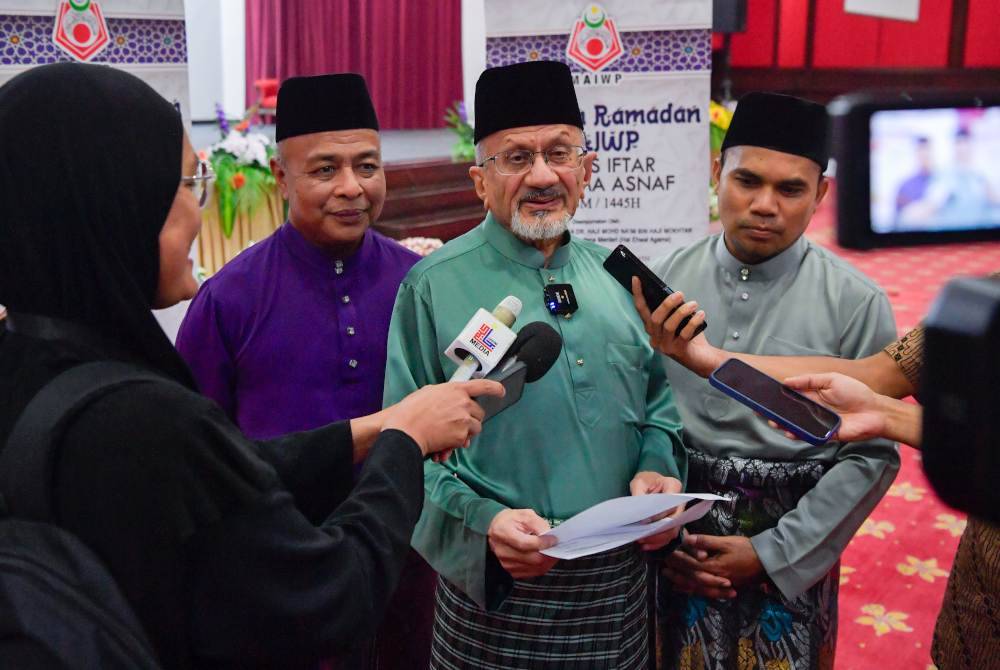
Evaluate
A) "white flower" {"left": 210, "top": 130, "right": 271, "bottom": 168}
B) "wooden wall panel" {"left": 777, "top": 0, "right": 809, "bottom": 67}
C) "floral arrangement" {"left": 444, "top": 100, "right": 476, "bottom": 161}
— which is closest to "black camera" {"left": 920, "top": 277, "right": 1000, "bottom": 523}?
"white flower" {"left": 210, "top": 130, "right": 271, "bottom": 168}

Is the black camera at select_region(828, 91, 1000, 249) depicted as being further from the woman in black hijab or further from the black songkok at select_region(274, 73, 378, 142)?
the black songkok at select_region(274, 73, 378, 142)

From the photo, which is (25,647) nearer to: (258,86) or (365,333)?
(365,333)

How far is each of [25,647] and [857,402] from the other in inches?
53.3

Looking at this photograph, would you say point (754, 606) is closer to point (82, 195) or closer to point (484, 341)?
point (484, 341)

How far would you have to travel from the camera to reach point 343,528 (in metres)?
1.18

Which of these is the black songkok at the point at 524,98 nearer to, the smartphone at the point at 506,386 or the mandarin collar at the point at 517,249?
the mandarin collar at the point at 517,249

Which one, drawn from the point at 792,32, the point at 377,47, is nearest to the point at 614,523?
the point at 377,47

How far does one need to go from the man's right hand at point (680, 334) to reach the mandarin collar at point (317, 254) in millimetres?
691

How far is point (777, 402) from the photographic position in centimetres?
163

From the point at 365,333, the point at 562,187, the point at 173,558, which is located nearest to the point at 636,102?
the point at 562,187

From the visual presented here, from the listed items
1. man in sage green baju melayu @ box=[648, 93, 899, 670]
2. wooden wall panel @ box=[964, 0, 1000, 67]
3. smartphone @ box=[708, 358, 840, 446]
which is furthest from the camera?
wooden wall panel @ box=[964, 0, 1000, 67]

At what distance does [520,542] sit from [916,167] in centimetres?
109

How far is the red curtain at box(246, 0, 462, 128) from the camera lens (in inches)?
402

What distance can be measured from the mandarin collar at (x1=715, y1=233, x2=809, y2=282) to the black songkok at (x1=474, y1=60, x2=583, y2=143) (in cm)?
46
